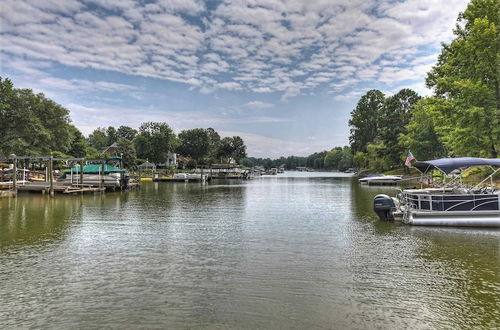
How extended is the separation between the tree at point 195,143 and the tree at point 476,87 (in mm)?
104087

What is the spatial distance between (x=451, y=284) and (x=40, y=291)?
1106 centimetres

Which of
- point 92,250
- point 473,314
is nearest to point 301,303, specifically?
point 473,314

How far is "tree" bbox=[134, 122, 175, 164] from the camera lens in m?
107

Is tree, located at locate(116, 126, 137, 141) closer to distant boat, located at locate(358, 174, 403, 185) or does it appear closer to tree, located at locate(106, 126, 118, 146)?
tree, located at locate(106, 126, 118, 146)

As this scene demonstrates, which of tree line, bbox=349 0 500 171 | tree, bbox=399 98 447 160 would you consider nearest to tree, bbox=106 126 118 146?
tree, bbox=399 98 447 160

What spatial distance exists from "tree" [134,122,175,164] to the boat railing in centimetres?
9562

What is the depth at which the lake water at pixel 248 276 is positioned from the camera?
7.25 metres

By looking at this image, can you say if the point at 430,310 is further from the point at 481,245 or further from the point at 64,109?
the point at 64,109

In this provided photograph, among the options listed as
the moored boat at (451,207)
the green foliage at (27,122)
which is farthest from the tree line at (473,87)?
the green foliage at (27,122)

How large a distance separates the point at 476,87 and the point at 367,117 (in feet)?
240

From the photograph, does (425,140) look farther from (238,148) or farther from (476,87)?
(238,148)

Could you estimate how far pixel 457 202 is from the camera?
17.8 meters

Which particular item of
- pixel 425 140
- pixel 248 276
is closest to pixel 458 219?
pixel 248 276

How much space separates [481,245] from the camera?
1367cm
